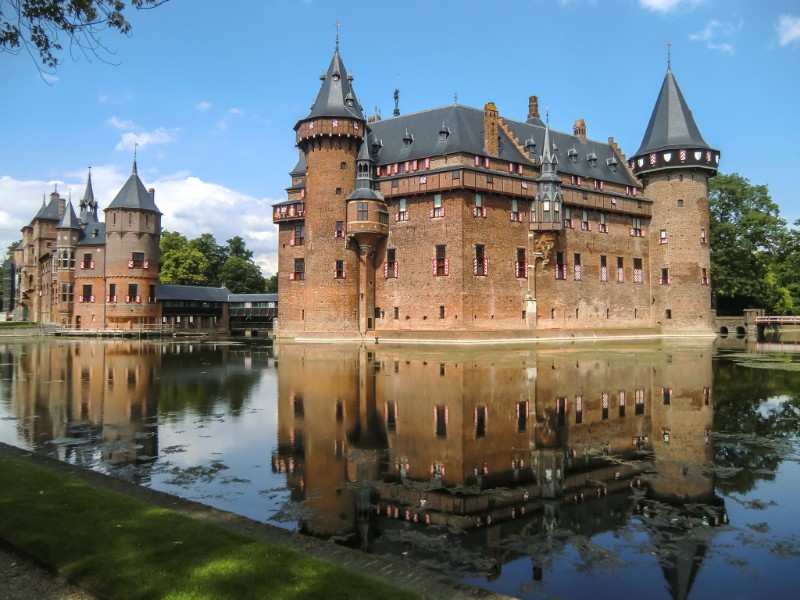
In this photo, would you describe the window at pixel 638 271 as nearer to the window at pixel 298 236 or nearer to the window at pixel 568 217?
the window at pixel 568 217

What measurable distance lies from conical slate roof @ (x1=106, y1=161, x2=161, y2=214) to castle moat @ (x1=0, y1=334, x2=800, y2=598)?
133ft

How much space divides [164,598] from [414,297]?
130 ft

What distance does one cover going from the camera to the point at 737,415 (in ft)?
45.6

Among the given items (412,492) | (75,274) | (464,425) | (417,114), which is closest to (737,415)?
(464,425)

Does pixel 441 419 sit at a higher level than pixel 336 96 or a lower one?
lower

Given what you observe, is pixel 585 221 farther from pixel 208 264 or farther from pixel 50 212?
pixel 50 212

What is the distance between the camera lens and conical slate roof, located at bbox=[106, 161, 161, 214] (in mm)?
57219

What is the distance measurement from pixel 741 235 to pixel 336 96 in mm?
42765

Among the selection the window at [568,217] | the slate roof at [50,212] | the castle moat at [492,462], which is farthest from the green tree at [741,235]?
the slate roof at [50,212]

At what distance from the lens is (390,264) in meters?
45.4

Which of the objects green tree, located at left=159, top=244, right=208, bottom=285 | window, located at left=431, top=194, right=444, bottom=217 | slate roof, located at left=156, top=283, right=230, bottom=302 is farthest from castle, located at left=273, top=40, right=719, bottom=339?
green tree, located at left=159, top=244, right=208, bottom=285

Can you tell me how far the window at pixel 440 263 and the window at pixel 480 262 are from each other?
2.15 m

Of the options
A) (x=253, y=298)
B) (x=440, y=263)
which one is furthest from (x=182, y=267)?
(x=440, y=263)

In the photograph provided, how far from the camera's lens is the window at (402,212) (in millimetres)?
44969
